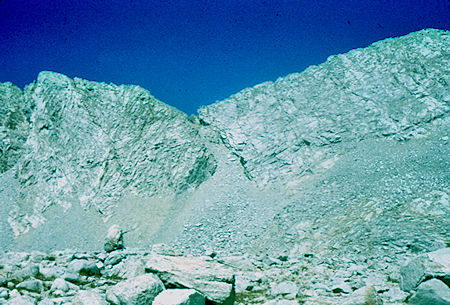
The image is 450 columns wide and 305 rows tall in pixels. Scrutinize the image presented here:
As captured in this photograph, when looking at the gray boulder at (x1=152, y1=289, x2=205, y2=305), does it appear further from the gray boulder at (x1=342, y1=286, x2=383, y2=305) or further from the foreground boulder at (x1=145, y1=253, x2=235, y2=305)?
the gray boulder at (x1=342, y1=286, x2=383, y2=305)

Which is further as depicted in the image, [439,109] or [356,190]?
[439,109]

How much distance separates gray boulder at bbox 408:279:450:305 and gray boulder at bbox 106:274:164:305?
5322mm

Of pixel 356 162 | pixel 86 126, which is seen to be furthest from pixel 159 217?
pixel 356 162

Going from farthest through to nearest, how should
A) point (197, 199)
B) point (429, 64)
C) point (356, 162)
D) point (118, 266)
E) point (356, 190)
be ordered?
point (429, 64)
point (197, 199)
point (356, 162)
point (356, 190)
point (118, 266)

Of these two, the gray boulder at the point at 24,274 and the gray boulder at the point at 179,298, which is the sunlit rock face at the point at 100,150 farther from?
the gray boulder at the point at 179,298

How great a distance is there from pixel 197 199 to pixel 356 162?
1651 centimetres

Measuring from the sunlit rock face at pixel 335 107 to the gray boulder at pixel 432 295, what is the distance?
2434 centimetres

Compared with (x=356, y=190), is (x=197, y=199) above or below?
above

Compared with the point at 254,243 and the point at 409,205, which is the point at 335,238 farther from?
the point at 254,243

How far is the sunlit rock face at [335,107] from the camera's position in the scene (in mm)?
31219

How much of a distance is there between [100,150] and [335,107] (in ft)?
97.2

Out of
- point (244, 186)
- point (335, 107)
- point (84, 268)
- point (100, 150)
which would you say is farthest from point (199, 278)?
point (100, 150)

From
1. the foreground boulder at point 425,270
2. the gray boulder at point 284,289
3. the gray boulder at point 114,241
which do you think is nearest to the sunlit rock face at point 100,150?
the gray boulder at point 114,241

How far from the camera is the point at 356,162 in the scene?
26.9 metres
